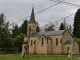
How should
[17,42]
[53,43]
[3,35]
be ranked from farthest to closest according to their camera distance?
[17,42] → [3,35] → [53,43]

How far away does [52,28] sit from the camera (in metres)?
93.5

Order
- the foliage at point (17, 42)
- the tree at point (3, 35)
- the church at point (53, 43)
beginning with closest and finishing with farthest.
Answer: the church at point (53, 43) < the tree at point (3, 35) < the foliage at point (17, 42)

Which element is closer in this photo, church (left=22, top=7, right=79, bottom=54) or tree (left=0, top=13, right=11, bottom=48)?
church (left=22, top=7, right=79, bottom=54)

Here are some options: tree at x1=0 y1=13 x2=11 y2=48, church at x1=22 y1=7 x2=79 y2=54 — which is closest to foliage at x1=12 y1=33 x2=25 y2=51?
tree at x1=0 y1=13 x2=11 y2=48

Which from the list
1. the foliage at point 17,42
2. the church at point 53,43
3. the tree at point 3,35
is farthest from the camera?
the foliage at point 17,42

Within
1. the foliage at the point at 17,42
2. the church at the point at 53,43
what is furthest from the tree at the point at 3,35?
the church at the point at 53,43

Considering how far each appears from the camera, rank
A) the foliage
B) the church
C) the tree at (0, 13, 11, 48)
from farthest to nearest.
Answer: the foliage, the tree at (0, 13, 11, 48), the church

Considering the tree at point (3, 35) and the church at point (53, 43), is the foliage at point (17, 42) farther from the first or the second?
the church at point (53, 43)

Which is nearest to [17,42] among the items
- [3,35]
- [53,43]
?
[3,35]

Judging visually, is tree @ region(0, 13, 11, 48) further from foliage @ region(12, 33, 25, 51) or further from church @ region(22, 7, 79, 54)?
church @ region(22, 7, 79, 54)

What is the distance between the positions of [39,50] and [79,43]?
48.6 ft

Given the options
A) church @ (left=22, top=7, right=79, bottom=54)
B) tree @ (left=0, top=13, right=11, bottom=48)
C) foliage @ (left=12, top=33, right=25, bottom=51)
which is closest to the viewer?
church @ (left=22, top=7, right=79, bottom=54)

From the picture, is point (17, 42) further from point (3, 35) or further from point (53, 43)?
point (53, 43)

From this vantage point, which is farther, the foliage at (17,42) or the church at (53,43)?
the foliage at (17,42)
